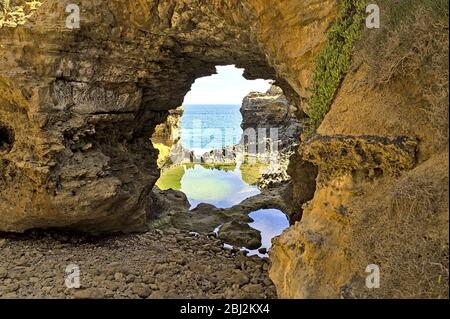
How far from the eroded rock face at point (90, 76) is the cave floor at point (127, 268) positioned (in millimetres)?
Answer: 664

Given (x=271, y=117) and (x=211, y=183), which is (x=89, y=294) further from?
(x=271, y=117)

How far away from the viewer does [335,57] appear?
608cm

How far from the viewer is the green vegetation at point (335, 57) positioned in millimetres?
5820

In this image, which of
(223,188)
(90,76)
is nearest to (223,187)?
(223,188)

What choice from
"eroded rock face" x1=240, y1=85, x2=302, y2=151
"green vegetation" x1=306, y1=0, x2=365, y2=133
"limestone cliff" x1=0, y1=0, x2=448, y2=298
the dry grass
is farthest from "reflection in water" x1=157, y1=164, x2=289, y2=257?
the dry grass

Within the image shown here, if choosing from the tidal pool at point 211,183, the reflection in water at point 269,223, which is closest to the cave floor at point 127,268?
the reflection in water at point 269,223

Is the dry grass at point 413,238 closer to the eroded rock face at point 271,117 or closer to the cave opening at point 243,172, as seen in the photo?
the cave opening at point 243,172

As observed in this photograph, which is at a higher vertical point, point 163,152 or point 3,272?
point 163,152

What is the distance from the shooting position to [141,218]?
434 inches

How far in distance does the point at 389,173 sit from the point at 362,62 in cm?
179

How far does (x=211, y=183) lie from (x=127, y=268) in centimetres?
1450

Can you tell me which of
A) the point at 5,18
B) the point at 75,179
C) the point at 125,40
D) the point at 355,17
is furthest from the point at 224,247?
the point at 5,18

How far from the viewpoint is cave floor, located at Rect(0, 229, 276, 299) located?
22.6ft

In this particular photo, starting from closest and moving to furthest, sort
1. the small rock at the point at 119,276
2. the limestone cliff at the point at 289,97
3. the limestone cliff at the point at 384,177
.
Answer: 1. the limestone cliff at the point at 384,177
2. the limestone cliff at the point at 289,97
3. the small rock at the point at 119,276
